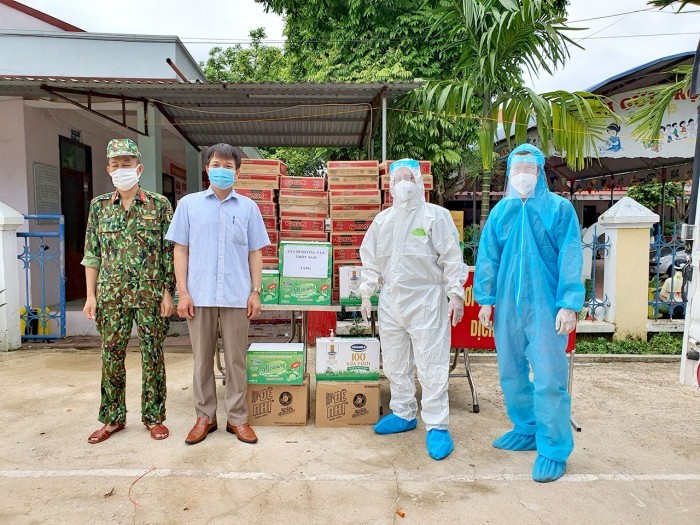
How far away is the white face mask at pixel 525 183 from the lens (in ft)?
10.00

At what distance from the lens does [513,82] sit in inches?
231

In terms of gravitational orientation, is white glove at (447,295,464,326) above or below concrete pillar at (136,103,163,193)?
below

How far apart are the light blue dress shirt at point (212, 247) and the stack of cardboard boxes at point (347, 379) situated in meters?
0.81

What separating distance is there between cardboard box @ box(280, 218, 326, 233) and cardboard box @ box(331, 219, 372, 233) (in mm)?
145

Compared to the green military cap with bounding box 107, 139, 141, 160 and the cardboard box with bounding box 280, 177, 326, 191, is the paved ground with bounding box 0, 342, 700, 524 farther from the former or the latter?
the cardboard box with bounding box 280, 177, 326, 191

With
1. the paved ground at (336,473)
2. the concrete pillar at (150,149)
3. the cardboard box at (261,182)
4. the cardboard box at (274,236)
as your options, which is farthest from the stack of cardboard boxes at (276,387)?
the concrete pillar at (150,149)

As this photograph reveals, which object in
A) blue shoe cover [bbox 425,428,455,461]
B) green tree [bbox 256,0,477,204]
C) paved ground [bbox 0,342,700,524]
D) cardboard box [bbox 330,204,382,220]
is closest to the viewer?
paved ground [bbox 0,342,700,524]

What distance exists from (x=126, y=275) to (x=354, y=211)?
78.8 inches

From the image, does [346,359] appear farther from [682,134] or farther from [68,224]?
[682,134]

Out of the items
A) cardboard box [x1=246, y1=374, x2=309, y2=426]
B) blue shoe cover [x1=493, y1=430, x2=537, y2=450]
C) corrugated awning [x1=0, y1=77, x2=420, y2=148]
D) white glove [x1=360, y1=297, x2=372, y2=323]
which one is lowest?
blue shoe cover [x1=493, y1=430, x2=537, y2=450]

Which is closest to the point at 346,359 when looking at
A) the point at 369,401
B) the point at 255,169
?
the point at 369,401

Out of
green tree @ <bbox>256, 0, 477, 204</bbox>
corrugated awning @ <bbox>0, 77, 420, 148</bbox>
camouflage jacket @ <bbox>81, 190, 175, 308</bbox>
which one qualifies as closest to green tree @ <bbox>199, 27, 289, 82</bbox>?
green tree @ <bbox>256, 0, 477, 204</bbox>

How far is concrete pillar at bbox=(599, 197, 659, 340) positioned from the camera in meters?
5.95

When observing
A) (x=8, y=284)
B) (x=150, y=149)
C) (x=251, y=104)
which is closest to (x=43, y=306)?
(x=8, y=284)
